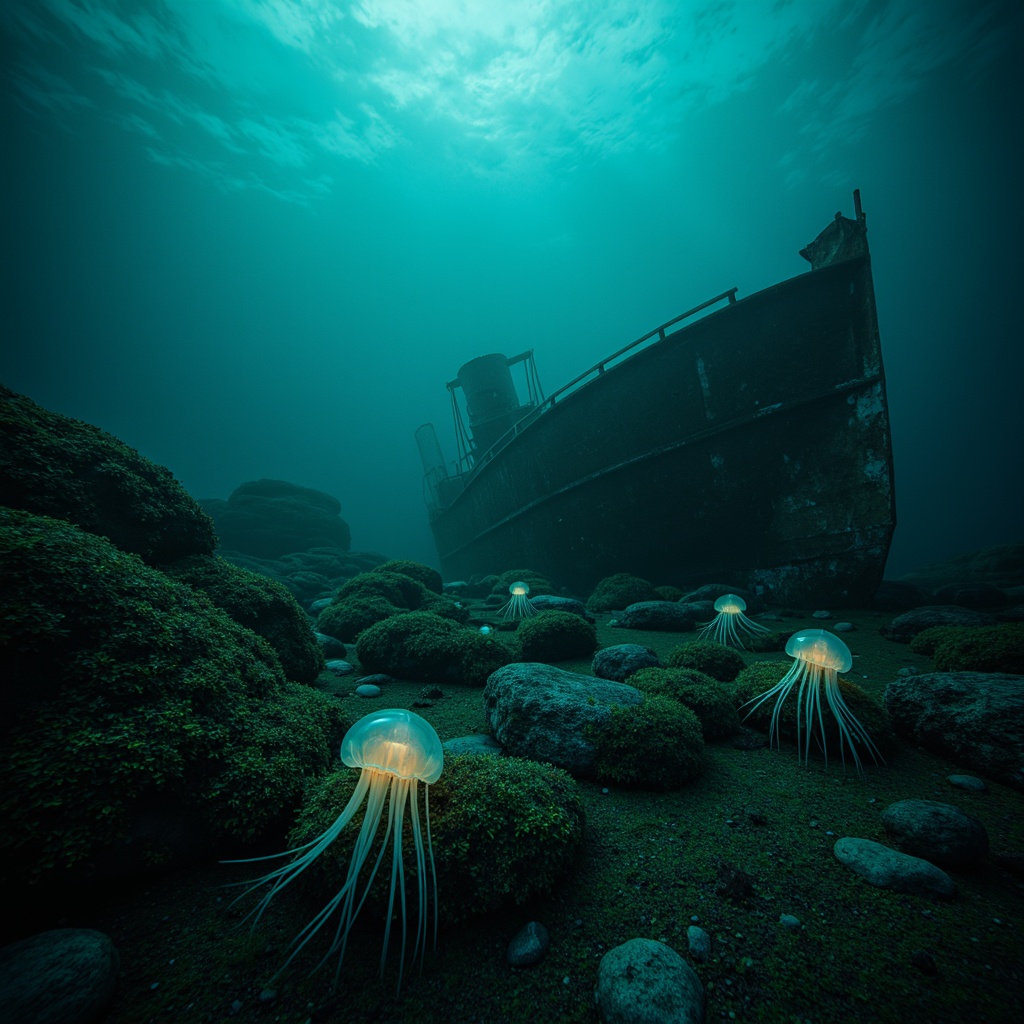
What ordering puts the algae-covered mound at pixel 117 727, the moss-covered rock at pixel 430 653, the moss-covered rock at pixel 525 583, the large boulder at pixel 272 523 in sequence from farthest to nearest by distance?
the large boulder at pixel 272 523
the moss-covered rock at pixel 525 583
the moss-covered rock at pixel 430 653
the algae-covered mound at pixel 117 727

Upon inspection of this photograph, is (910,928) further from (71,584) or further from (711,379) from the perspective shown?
(711,379)

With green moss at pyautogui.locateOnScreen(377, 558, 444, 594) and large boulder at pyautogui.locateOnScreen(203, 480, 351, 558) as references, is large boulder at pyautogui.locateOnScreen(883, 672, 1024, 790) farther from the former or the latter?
large boulder at pyautogui.locateOnScreen(203, 480, 351, 558)

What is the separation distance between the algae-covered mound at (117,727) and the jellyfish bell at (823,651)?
4.07 m

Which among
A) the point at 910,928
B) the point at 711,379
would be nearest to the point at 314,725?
→ the point at 910,928

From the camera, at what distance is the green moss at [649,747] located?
9.05ft

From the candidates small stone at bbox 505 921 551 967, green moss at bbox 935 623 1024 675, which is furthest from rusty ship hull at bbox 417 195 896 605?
small stone at bbox 505 921 551 967

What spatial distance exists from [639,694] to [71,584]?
422cm

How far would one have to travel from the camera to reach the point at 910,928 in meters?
1.66

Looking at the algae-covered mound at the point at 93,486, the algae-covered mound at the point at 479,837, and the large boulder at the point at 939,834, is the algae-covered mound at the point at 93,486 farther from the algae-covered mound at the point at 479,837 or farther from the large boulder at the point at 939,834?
the large boulder at the point at 939,834

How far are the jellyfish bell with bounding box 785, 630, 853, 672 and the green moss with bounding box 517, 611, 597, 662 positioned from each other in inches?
114

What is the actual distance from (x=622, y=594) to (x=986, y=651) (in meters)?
5.68

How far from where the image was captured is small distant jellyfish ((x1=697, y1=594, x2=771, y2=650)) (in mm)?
6172

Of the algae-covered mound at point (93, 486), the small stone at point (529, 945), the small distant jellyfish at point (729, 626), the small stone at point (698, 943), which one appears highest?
the algae-covered mound at point (93, 486)

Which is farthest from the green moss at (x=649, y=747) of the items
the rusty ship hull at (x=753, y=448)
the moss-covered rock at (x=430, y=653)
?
the rusty ship hull at (x=753, y=448)
